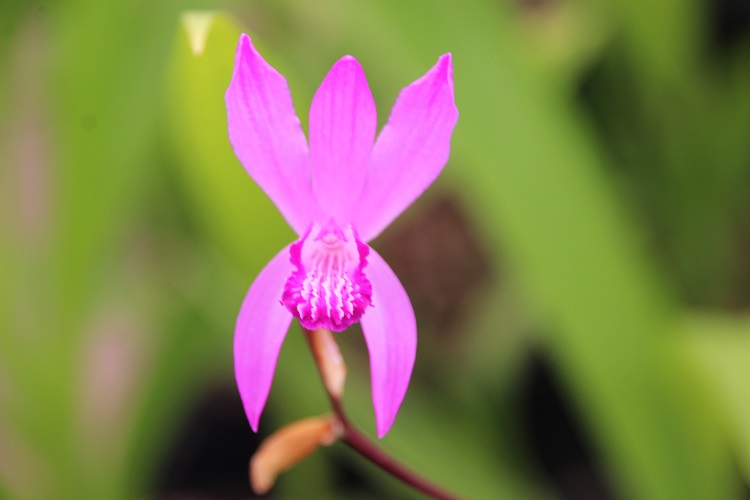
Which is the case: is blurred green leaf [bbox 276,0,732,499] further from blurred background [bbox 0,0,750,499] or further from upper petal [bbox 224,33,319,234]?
upper petal [bbox 224,33,319,234]

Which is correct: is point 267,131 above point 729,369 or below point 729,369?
above

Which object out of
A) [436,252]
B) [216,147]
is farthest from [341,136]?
[436,252]

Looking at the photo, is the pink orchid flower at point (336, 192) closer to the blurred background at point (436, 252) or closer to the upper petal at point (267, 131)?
the upper petal at point (267, 131)

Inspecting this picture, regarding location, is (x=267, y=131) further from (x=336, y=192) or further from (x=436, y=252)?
(x=436, y=252)

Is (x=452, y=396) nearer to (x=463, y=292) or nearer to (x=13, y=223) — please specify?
(x=463, y=292)

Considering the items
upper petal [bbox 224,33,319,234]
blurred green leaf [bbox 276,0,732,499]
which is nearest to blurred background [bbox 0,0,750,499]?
blurred green leaf [bbox 276,0,732,499]

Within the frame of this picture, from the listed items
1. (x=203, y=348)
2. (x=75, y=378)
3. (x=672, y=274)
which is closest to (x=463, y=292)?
(x=672, y=274)

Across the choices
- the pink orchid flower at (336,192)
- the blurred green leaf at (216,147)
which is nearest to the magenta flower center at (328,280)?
the pink orchid flower at (336,192)
